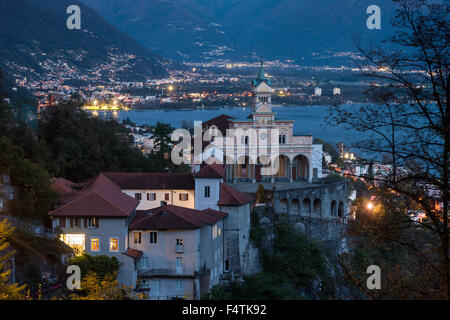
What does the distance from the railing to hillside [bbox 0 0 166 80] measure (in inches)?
2548

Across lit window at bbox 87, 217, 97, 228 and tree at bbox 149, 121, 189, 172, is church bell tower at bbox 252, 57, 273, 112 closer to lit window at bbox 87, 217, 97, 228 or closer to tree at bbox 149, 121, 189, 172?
tree at bbox 149, 121, 189, 172

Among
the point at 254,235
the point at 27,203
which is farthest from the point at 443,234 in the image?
the point at 254,235

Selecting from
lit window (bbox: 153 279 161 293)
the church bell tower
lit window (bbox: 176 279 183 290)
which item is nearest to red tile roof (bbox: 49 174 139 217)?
lit window (bbox: 153 279 161 293)

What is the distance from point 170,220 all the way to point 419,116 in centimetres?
2041

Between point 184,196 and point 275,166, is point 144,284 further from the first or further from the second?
point 275,166

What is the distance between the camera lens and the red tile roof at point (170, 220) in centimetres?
3123

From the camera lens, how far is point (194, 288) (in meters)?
30.6

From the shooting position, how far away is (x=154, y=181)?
40406 mm

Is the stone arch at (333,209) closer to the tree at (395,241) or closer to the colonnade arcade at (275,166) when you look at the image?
the colonnade arcade at (275,166)

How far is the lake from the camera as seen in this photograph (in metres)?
106

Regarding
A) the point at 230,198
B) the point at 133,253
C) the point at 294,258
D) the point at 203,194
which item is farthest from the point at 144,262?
the point at 294,258

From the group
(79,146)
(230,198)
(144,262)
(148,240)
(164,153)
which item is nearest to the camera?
(144,262)

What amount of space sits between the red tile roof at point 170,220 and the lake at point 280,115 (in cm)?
5571
